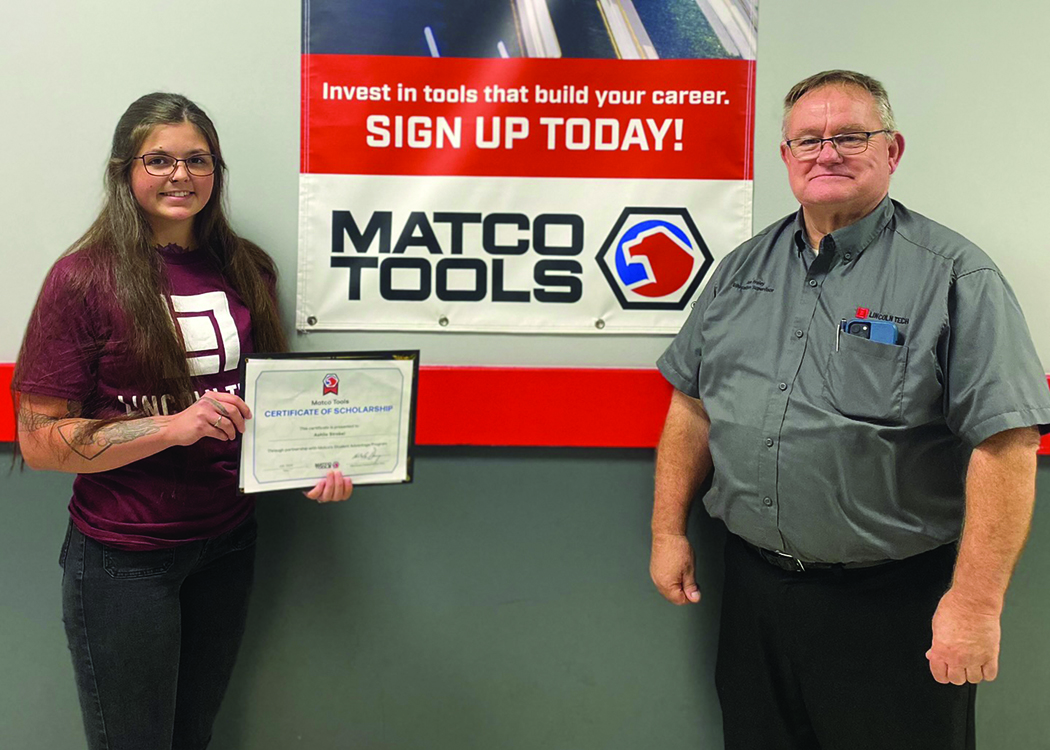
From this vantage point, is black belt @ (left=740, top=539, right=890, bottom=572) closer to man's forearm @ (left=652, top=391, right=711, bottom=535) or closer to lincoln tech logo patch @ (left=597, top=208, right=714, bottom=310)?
man's forearm @ (left=652, top=391, right=711, bottom=535)

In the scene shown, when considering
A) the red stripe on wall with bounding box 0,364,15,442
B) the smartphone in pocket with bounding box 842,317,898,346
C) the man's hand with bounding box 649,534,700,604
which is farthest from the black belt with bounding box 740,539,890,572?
the red stripe on wall with bounding box 0,364,15,442

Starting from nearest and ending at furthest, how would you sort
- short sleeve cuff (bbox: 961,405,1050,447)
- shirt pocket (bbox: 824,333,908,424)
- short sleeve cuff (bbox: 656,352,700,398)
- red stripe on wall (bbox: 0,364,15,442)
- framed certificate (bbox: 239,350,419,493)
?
short sleeve cuff (bbox: 961,405,1050,447), shirt pocket (bbox: 824,333,908,424), framed certificate (bbox: 239,350,419,493), short sleeve cuff (bbox: 656,352,700,398), red stripe on wall (bbox: 0,364,15,442)

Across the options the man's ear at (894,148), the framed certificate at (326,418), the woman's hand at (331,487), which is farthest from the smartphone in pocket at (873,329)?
the woman's hand at (331,487)

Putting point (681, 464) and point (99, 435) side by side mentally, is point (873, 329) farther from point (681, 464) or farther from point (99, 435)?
point (99, 435)

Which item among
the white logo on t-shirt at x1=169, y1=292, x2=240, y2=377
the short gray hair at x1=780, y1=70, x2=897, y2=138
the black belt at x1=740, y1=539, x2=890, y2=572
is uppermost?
the short gray hair at x1=780, y1=70, x2=897, y2=138

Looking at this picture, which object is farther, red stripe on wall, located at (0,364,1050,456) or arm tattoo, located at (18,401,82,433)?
red stripe on wall, located at (0,364,1050,456)

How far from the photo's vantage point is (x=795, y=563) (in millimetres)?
1485

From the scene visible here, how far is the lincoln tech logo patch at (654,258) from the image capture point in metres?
1.81

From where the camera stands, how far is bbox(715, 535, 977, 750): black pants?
1.44 m

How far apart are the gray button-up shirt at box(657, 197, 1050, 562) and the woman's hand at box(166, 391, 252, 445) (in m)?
0.90

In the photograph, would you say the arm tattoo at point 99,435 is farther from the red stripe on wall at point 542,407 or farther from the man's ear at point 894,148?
the man's ear at point 894,148

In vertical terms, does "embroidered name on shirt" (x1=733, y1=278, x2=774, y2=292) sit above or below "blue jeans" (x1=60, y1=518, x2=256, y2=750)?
above

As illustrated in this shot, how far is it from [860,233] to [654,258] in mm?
503

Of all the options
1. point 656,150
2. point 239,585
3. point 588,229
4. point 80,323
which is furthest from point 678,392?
point 80,323
